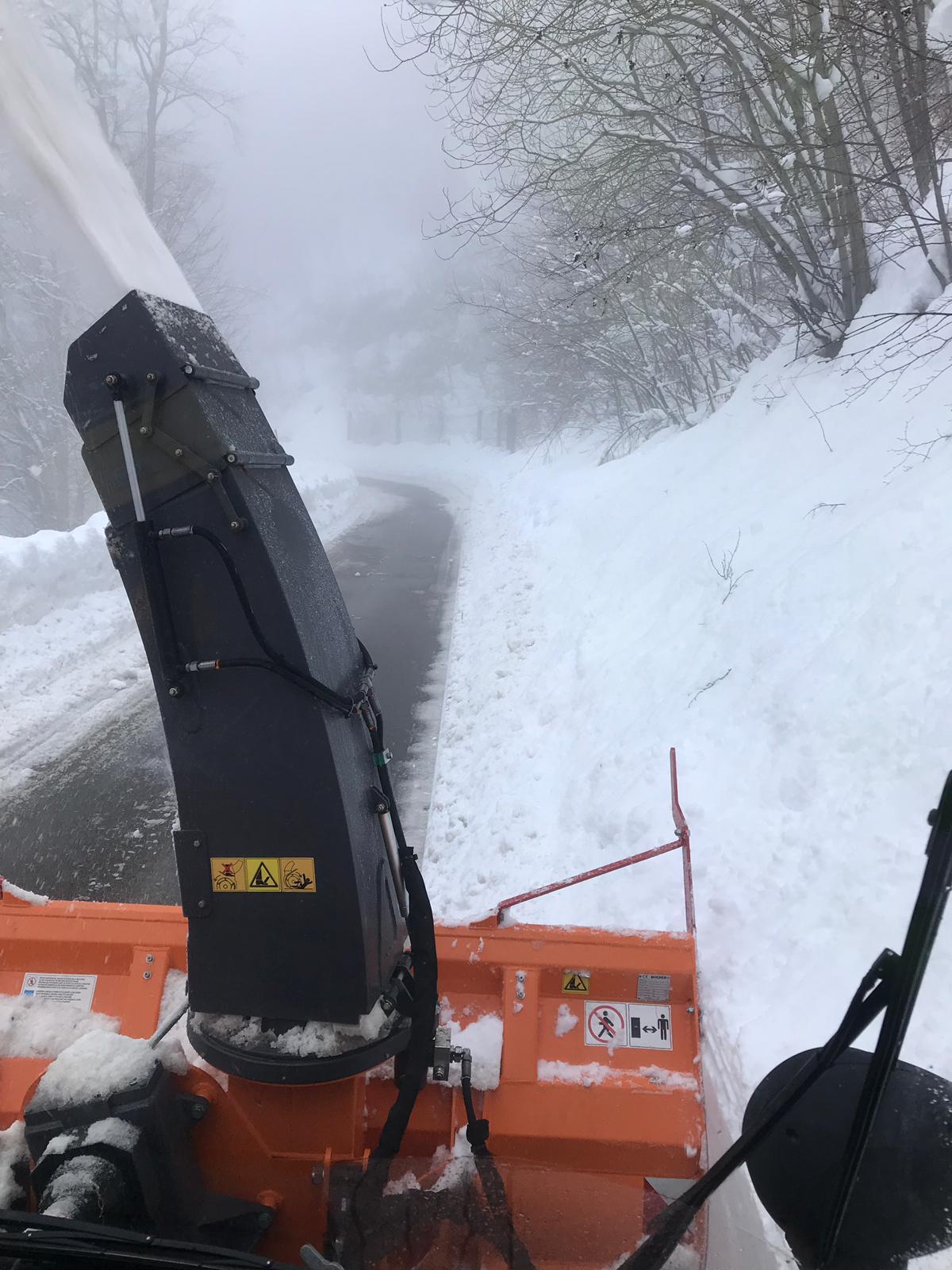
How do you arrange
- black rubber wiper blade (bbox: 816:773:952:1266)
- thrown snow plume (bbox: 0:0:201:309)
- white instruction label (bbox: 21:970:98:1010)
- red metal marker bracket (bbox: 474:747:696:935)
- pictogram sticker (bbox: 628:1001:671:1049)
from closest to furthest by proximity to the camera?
black rubber wiper blade (bbox: 816:773:952:1266) → thrown snow plume (bbox: 0:0:201:309) → pictogram sticker (bbox: 628:1001:671:1049) → white instruction label (bbox: 21:970:98:1010) → red metal marker bracket (bbox: 474:747:696:935)

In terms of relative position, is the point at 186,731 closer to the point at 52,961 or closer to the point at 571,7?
the point at 52,961

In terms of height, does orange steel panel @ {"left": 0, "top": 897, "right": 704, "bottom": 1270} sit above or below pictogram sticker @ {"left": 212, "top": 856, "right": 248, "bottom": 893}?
below

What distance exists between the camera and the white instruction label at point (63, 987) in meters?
3.08

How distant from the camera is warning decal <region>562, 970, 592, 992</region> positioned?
2.98 meters

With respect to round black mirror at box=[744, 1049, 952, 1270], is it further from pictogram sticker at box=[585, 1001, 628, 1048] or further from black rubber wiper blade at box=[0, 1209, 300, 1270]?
pictogram sticker at box=[585, 1001, 628, 1048]

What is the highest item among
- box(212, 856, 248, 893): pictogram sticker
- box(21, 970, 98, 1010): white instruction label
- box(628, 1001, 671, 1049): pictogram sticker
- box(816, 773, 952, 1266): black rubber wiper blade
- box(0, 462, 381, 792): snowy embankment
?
box(816, 773, 952, 1266): black rubber wiper blade

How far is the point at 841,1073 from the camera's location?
1.55m

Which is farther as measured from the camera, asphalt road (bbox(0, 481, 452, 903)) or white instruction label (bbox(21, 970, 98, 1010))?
asphalt road (bbox(0, 481, 452, 903))

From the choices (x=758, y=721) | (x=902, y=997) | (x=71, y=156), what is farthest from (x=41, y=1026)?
(x=758, y=721)

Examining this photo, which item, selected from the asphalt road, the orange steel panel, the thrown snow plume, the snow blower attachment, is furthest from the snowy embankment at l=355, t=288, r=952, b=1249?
the thrown snow plume

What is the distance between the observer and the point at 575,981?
2.99 meters

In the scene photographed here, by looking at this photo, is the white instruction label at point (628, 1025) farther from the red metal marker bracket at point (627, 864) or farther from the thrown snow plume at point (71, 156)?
the thrown snow plume at point (71, 156)

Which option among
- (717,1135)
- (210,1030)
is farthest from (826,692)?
(210,1030)

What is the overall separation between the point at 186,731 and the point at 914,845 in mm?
3719
